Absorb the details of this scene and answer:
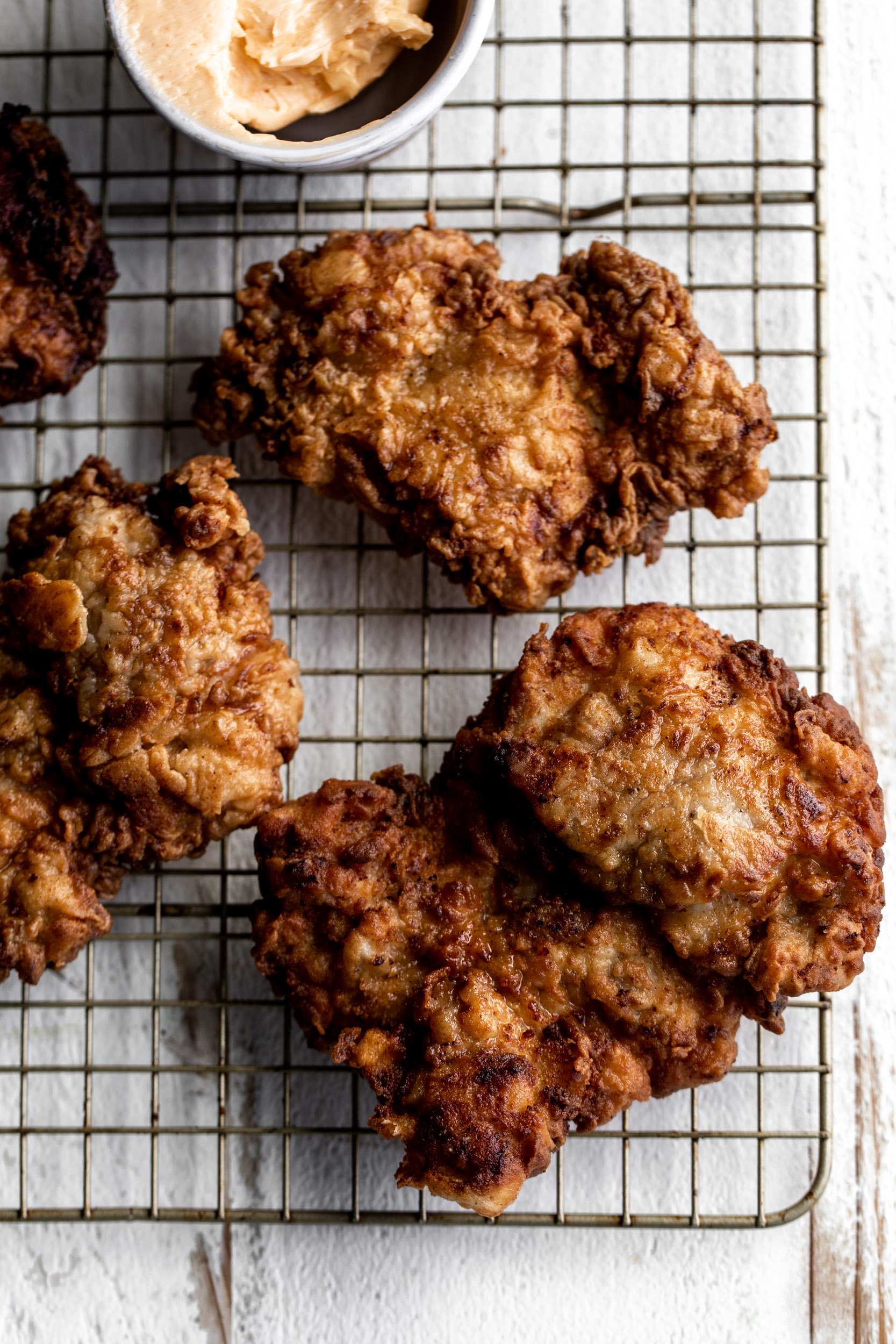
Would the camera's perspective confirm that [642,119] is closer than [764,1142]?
No

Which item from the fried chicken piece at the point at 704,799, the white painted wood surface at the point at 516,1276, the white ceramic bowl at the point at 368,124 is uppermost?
the white ceramic bowl at the point at 368,124

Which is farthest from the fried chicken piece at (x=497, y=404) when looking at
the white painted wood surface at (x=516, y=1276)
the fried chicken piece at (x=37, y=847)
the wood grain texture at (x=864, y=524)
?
the white painted wood surface at (x=516, y=1276)

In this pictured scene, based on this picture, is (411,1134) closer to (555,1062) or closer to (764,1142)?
(555,1062)

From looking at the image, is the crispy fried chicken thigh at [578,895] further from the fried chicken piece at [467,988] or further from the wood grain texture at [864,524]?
the wood grain texture at [864,524]

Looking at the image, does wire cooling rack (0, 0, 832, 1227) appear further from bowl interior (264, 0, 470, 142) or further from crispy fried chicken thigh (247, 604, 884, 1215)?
crispy fried chicken thigh (247, 604, 884, 1215)

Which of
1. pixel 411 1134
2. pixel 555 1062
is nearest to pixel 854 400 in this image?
pixel 555 1062

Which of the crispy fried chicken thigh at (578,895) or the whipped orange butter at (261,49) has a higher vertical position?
the whipped orange butter at (261,49)

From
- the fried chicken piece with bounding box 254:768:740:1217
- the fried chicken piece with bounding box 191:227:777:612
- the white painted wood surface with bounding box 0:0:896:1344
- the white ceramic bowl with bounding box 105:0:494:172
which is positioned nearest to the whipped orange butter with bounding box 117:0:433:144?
the white ceramic bowl with bounding box 105:0:494:172
